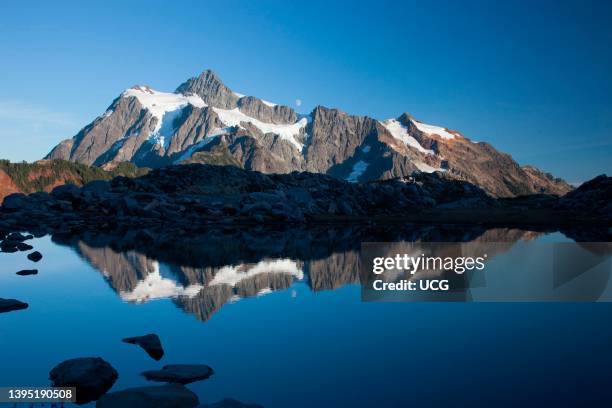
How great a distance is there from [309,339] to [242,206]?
74.1m

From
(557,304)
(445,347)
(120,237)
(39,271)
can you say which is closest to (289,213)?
(120,237)

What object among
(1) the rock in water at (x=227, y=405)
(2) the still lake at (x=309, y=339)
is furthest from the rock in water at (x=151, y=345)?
(1) the rock in water at (x=227, y=405)

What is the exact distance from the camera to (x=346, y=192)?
12025 centimetres

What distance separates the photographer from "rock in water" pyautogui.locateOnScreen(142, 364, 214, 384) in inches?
494

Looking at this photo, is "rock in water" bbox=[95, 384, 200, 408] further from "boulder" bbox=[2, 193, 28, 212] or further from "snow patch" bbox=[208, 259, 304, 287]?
"boulder" bbox=[2, 193, 28, 212]

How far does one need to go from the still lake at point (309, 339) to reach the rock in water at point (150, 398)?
0.62 m

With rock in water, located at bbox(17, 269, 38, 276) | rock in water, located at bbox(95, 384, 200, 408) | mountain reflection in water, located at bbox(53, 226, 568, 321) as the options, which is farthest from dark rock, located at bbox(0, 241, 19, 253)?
rock in water, located at bbox(95, 384, 200, 408)

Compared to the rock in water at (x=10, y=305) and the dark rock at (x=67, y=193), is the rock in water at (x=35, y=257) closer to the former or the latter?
the rock in water at (x=10, y=305)

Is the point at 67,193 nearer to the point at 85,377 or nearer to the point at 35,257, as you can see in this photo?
the point at 35,257

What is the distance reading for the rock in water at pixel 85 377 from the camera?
11891 mm

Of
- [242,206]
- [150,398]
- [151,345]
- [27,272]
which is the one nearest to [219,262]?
[27,272]

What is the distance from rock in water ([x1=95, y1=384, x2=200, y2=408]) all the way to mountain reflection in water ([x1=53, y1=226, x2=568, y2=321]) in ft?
26.7

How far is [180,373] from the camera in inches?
503

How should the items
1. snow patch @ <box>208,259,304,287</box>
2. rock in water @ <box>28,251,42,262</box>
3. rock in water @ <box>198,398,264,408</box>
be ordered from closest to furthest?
rock in water @ <box>198,398,264,408</box> < snow patch @ <box>208,259,304,287</box> < rock in water @ <box>28,251,42,262</box>
